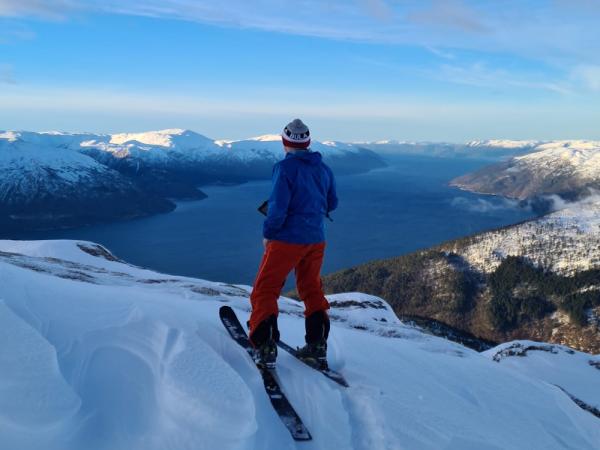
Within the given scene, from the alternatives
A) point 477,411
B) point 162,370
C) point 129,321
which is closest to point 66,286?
point 129,321

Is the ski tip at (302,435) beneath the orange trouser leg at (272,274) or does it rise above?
beneath

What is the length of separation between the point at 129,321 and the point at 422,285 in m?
149

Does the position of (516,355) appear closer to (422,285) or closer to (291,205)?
(291,205)

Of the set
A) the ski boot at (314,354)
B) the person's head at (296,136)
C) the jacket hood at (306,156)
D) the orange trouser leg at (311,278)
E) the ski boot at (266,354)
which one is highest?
the person's head at (296,136)

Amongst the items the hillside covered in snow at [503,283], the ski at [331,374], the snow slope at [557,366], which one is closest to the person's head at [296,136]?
the ski at [331,374]

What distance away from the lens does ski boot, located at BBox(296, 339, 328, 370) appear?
6.89 meters

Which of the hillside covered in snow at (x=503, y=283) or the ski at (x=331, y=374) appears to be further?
the hillside covered in snow at (x=503, y=283)

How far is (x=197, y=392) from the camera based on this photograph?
4.88 meters

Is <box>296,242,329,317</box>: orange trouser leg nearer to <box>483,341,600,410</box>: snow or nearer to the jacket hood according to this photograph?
the jacket hood

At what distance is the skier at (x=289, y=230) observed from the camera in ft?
20.7

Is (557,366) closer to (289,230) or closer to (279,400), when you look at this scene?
(289,230)

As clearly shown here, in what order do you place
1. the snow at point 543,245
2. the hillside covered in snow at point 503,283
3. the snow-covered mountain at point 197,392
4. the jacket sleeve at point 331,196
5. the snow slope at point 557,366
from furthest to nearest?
1. the snow at point 543,245
2. the hillside covered in snow at point 503,283
3. the snow slope at point 557,366
4. the jacket sleeve at point 331,196
5. the snow-covered mountain at point 197,392

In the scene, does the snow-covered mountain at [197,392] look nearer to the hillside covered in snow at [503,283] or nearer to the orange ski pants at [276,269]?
the orange ski pants at [276,269]

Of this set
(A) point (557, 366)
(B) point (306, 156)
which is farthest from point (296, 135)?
(A) point (557, 366)
